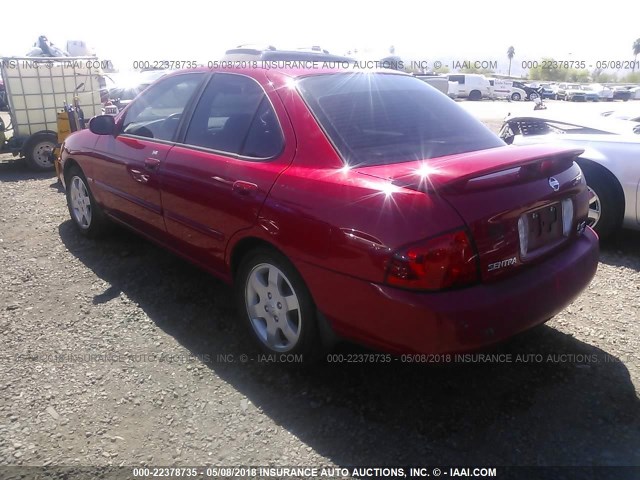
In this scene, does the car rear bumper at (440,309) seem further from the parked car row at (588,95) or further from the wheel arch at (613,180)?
the parked car row at (588,95)

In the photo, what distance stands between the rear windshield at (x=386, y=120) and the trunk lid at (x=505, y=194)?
6.0 inches

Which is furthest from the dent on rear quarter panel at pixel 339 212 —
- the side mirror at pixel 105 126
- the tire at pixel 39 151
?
the tire at pixel 39 151

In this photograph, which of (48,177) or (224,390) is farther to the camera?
(48,177)

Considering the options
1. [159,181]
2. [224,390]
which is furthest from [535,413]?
[159,181]

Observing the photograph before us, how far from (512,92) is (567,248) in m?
38.5

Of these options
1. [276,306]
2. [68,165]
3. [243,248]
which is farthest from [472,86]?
[276,306]

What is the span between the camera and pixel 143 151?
3721 mm

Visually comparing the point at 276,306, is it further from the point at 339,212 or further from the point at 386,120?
the point at 386,120

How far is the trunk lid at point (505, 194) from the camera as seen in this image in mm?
2213

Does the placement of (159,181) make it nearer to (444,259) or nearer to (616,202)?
(444,259)

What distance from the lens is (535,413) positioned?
8.23 ft

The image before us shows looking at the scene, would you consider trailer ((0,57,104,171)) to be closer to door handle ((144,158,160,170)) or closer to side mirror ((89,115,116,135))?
side mirror ((89,115,116,135))

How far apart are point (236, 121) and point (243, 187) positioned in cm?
54

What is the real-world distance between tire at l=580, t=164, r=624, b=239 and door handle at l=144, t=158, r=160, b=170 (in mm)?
3517
